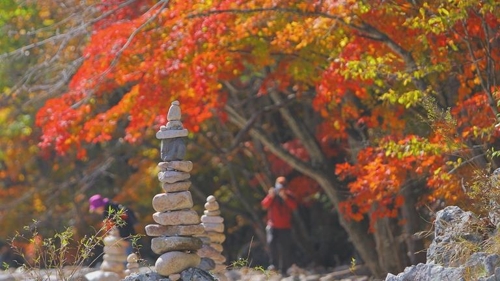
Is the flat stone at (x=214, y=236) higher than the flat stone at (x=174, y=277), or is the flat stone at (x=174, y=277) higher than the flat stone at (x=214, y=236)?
the flat stone at (x=174, y=277)

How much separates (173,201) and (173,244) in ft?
1.21

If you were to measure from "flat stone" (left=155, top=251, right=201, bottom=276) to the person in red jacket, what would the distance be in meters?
8.76

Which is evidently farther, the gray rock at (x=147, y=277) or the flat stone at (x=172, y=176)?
the flat stone at (x=172, y=176)

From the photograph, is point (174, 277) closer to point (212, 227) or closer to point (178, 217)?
point (178, 217)

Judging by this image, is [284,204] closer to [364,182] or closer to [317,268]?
[317,268]

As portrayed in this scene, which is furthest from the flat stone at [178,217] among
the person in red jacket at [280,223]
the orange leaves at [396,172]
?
the person in red jacket at [280,223]

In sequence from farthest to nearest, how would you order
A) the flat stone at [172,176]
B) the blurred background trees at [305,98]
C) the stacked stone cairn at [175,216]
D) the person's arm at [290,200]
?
the person's arm at [290,200] < the blurred background trees at [305,98] < the flat stone at [172,176] < the stacked stone cairn at [175,216]

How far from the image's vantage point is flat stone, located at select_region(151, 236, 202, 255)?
369 inches

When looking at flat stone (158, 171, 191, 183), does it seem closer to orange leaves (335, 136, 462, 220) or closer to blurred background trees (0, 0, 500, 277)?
blurred background trees (0, 0, 500, 277)

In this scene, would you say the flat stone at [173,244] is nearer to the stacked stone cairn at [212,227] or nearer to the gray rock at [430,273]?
the gray rock at [430,273]

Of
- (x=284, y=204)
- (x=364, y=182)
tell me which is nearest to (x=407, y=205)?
(x=364, y=182)

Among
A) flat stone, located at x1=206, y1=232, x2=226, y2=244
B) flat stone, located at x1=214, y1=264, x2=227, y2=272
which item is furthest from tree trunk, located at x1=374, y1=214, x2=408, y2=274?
flat stone, located at x1=214, y1=264, x2=227, y2=272

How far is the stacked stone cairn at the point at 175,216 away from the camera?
936 cm

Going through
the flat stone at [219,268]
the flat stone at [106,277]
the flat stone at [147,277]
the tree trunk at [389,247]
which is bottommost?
the tree trunk at [389,247]
